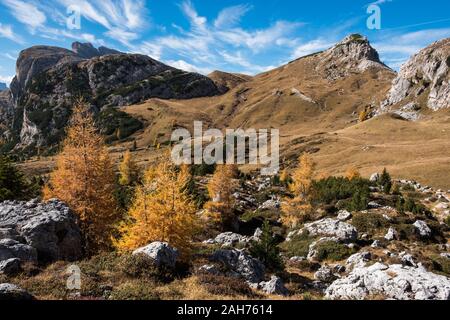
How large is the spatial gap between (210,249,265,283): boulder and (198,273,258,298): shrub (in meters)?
3.10

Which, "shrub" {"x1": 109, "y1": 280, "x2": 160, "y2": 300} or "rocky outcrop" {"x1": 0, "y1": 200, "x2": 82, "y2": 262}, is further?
"rocky outcrop" {"x1": 0, "y1": 200, "x2": 82, "y2": 262}

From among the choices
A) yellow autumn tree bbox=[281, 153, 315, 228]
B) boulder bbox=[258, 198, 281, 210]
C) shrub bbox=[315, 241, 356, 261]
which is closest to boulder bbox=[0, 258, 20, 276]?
shrub bbox=[315, 241, 356, 261]

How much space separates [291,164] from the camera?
5025 inches

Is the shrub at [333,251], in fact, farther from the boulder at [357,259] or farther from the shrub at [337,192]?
the shrub at [337,192]

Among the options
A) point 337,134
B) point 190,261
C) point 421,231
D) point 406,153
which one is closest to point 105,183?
point 190,261

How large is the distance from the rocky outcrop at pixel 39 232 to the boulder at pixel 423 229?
39.2 m

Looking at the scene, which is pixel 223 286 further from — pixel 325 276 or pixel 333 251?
pixel 333 251

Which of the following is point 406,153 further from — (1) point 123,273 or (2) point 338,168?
(1) point 123,273

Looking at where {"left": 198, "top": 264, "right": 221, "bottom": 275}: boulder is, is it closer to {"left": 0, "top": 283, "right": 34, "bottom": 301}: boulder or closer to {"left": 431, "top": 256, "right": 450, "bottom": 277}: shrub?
{"left": 0, "top": 283, "right": 34, "bottom": 301}: boulder

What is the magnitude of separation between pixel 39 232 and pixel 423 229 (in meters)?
42.8

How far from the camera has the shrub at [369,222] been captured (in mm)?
46491

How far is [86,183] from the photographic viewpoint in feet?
95.9

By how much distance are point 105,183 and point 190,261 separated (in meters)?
11.1

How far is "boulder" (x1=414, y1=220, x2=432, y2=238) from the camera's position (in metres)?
44.5
